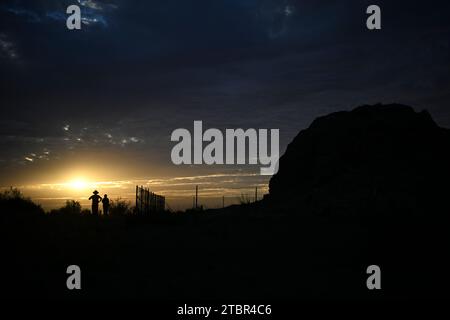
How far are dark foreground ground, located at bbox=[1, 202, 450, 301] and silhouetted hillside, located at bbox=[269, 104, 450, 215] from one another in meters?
4.13

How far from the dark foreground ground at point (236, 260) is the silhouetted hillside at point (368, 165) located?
4129 mm

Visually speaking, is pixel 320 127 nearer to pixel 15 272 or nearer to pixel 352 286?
pixel 352 286

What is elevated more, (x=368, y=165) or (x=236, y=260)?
(x=368, y=165)

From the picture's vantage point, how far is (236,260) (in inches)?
394

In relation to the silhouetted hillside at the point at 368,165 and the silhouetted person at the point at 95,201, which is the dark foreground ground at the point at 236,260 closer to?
the silhouetted hillside at the point at 368,165

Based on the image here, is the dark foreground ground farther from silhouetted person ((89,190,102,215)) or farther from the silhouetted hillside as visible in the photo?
silhouetted person ((89,190,102,215))

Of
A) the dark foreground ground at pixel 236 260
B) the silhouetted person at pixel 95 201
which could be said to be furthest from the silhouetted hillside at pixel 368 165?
the silhouetted person at pixel 95 201

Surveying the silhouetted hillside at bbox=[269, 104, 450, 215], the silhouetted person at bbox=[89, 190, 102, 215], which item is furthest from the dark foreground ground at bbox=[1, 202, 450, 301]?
the silhouetted person at bbox=[89, 190, 102, 215]

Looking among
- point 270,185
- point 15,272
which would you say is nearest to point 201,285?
point 15,272

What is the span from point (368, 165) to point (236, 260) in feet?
43.9

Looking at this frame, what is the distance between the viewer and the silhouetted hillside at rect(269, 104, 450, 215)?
1781cm

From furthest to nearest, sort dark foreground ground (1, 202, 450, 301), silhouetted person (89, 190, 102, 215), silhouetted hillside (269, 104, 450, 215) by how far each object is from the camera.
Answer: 1. silhouetted person (89, 190, 102, 215)
2. silhouetted hillside (269, 104, 450, 215)
3. dark foreground ground (1, 202, 450, 301)

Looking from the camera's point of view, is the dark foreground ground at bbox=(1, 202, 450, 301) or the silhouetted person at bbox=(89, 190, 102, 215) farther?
the silhouetted person at bbox=(89, 190, 102, 215)

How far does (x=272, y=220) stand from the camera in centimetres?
1551
